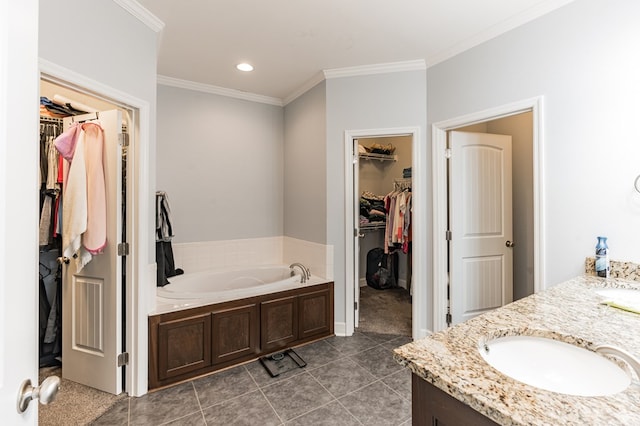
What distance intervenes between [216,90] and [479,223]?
309 cm

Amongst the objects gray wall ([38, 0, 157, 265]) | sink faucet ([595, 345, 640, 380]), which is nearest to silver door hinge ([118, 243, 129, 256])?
gray wall ([38, 0, 157, 265])

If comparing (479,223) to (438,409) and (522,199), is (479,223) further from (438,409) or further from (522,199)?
(438,409)

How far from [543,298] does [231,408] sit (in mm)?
1905

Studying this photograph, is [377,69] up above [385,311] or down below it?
above

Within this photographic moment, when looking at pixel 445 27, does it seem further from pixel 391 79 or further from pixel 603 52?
pixel 603 52

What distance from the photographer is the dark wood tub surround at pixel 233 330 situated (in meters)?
2.20

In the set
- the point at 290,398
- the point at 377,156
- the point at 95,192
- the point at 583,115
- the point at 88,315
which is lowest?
the point at 290,398

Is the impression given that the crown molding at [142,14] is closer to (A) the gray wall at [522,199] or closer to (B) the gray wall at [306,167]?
(B) the gray wall at [306,167]

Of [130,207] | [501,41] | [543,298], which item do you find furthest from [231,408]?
[501,41]

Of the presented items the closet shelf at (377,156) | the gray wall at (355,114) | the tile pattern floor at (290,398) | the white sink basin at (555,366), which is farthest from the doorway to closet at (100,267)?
the closet shelf at (377,156)

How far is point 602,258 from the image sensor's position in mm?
1689

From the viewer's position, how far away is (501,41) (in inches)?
88.3

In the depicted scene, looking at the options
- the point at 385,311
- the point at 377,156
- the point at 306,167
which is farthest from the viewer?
the point at 377,156

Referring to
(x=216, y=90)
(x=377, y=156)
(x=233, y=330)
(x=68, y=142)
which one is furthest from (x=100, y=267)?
(x=377, y=156)
